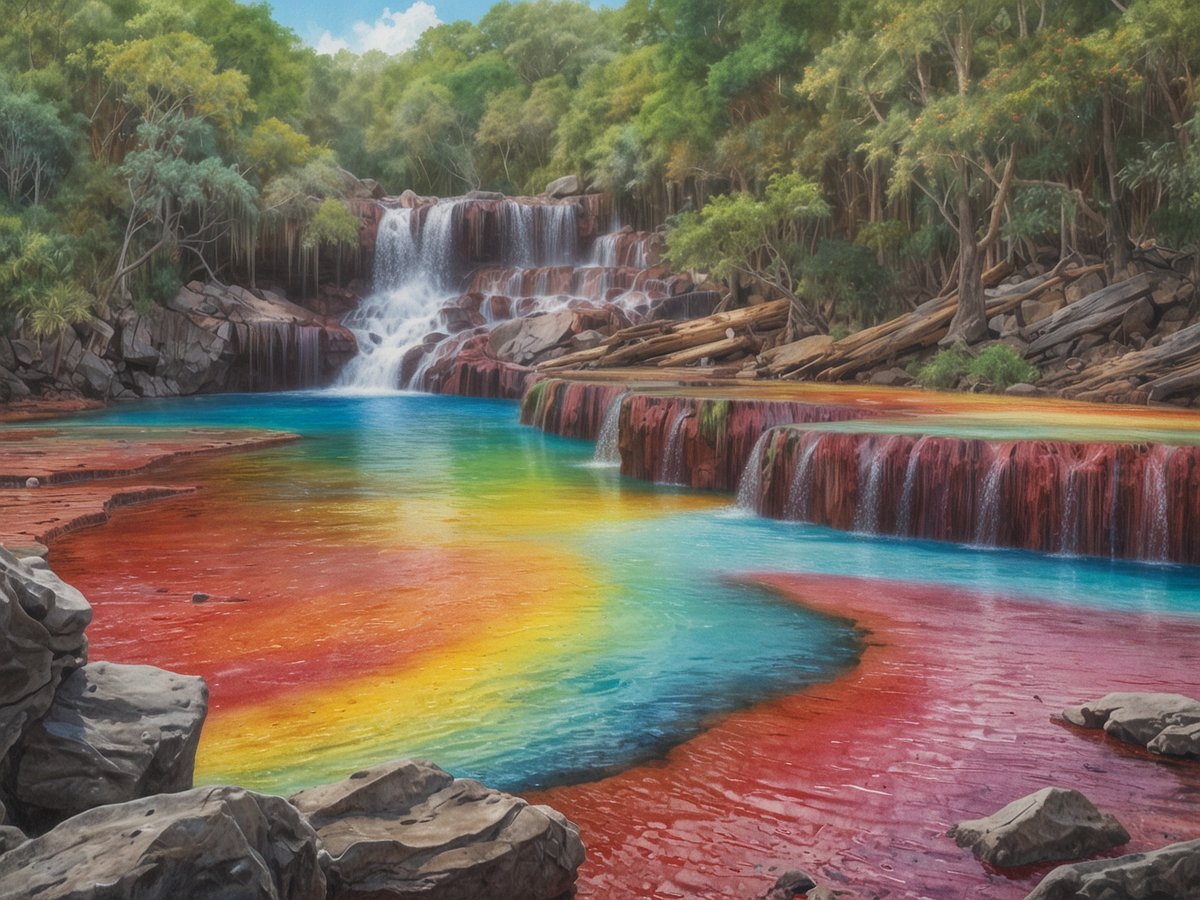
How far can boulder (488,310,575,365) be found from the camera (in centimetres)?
2923

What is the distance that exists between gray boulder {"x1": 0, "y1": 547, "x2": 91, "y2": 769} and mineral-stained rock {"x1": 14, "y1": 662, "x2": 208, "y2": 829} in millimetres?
71

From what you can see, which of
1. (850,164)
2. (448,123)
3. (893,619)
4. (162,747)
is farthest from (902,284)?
(448,123)

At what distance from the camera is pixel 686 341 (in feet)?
85.4

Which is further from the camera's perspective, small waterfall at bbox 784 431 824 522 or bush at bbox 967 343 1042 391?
bush at bbox 967 343 1042 391

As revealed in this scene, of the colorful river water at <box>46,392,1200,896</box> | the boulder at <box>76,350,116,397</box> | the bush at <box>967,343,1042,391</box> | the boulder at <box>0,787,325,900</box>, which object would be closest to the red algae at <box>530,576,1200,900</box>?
the colorful river water at <box>46,392,1200,896</box>

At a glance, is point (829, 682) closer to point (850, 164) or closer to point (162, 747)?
point (162, 747)

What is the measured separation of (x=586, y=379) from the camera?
67.6 ft

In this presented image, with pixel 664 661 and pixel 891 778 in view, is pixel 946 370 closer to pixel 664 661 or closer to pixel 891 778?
pixel 664 661

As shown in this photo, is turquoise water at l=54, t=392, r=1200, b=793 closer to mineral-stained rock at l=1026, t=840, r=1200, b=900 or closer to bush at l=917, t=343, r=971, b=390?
mineral-stained rock at l=1026, t=840, r=1200, b=900

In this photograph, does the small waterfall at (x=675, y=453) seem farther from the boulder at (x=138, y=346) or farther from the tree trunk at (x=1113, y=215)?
the boulder at (x=138, y=346)

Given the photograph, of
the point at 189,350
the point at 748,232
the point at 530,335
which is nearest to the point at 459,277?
the point at 530,335

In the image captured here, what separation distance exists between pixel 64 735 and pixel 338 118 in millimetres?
54891

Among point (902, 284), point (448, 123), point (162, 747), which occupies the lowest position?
point (162, 747)

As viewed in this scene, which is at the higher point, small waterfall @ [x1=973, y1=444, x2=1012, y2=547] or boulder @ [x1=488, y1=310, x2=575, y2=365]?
boulder @ [x1=488, y1=310, x2=575, y2=365]
